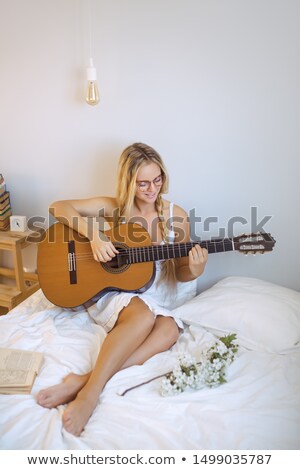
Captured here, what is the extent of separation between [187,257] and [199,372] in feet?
1.87

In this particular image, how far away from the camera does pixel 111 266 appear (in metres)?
1.59

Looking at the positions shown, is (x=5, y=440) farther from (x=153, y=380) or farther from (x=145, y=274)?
(x=145, y=274)

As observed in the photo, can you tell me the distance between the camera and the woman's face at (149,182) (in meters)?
1.61

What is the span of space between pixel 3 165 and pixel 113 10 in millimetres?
1051

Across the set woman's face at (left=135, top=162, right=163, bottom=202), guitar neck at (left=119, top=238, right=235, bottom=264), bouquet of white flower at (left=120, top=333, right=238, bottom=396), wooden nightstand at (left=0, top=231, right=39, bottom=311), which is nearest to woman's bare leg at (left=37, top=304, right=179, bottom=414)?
bouquet of white flower at (left=120, top=333, right=238, bottom=396)

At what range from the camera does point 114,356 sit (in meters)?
1.31

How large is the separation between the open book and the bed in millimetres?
27

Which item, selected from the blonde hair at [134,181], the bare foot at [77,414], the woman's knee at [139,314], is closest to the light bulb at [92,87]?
the blonde hair at [134,181]

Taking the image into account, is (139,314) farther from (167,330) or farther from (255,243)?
(255,243)

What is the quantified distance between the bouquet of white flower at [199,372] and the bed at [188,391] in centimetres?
3

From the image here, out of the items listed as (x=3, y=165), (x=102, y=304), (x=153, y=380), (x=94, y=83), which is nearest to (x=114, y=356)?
(x=153, y=380)

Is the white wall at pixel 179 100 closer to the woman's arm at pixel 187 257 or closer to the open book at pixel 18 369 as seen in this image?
the woman's arm at pixel 187 257

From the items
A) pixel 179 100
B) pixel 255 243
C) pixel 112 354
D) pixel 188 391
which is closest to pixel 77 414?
pixel 112 354

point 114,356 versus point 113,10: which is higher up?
point 113,10
